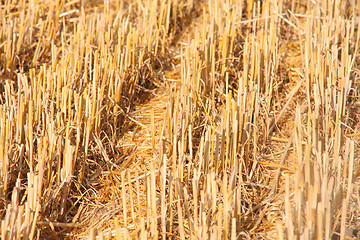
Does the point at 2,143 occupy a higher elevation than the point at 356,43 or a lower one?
lower

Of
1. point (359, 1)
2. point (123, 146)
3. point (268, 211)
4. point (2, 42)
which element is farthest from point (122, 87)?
point (359, 1)

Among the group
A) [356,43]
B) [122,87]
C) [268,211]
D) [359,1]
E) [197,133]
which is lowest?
[268,211]

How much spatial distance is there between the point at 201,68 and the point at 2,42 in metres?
1.36

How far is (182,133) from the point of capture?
6.61ft

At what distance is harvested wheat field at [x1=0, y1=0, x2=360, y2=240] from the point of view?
167 centimetres

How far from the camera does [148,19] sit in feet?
10.4

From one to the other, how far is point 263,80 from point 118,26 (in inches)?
44.0

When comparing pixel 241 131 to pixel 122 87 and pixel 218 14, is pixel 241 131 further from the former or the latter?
pixel 218 14

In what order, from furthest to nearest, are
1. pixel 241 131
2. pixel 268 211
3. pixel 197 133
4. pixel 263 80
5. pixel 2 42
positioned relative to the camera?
pixel 2 42
pixel 263 80
pixel 197 133
pixel 241 131
pixel 268 211

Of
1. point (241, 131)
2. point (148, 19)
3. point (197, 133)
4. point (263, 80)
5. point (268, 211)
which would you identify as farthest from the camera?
point (148, 19)

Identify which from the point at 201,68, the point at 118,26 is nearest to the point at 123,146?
the point at 201,68

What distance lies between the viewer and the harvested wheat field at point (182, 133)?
1673 millimetres

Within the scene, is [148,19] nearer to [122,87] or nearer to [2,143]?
[122,87]

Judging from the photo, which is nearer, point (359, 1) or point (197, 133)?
point (197, 133)
